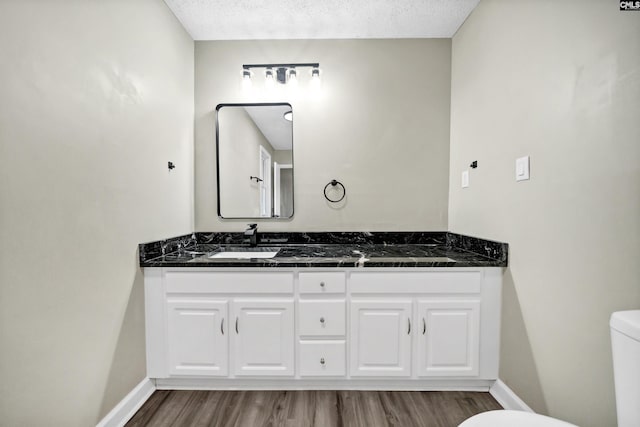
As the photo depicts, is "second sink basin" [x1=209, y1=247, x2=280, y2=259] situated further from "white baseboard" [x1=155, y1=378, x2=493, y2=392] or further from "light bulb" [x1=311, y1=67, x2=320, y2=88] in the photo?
"light bulb" [x1=311, y1=67, x2=320, y2=88]

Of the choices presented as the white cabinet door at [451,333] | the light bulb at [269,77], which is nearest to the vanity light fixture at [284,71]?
the light bulb at [269,77]

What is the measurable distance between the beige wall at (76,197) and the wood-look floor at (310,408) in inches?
10.5

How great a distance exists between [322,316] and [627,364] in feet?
3.98

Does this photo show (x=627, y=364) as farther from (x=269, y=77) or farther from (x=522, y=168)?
(x=269, y=77)

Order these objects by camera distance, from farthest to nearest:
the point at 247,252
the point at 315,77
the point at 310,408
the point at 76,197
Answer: the point at 315,77 → the point at 247,252 → the point at 310,408 → the point at 76,197

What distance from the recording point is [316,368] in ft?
5.26

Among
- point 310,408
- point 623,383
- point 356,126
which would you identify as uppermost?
point 356,126

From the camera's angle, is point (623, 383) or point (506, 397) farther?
point (506, 397)

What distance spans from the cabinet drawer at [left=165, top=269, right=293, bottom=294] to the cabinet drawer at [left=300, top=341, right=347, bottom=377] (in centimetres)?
40

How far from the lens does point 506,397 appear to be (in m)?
1.50

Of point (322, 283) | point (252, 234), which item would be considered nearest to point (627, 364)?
point (322, 283)

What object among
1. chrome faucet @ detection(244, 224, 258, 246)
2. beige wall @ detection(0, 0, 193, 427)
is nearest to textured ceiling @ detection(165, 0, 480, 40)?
beige wall @ detection(0, 0, 193, 427)

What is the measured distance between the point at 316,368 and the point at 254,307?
522 millimetres

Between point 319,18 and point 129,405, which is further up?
point 319,18
